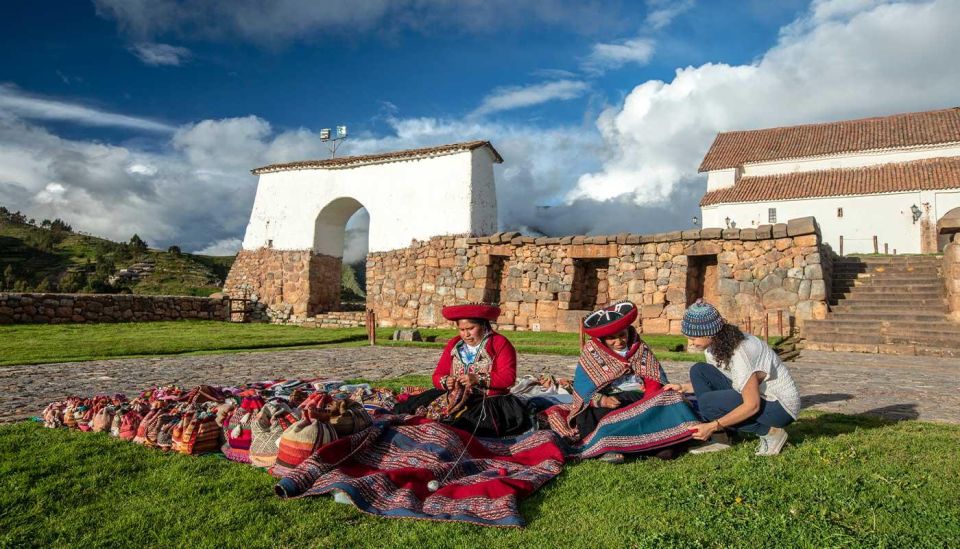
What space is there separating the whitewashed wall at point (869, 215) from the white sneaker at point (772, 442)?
26780 mm

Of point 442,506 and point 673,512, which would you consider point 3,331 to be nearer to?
point 442,506

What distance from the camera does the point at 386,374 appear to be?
812 cm

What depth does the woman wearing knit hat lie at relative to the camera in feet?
13.0

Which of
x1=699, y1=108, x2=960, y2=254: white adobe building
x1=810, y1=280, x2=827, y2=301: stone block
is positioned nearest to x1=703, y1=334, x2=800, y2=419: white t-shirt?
x1=810, y1=280, x2=827, y2=301: stone block

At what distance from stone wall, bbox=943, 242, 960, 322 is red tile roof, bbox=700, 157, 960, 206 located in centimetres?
1896

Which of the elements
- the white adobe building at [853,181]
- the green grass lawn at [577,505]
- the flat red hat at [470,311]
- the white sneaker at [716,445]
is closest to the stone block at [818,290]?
the green grass lawn at [577,505]

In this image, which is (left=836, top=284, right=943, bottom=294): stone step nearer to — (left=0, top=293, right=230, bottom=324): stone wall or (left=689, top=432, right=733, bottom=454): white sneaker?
(left=689, top=432, right=733, bottom=454): white sneaker

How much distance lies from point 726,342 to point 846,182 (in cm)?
3012

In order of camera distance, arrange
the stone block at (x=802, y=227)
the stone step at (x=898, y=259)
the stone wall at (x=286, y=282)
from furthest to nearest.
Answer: the stone wall at (x=286, y=282)
the stone step at (x=898, y=259)
the stone block at (x=802, y=227)

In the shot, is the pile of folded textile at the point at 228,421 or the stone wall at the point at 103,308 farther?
the stone wall at the point at 103,308

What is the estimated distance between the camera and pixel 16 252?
2756cm

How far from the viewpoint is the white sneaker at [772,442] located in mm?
3924

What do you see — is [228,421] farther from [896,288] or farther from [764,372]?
[896,288]

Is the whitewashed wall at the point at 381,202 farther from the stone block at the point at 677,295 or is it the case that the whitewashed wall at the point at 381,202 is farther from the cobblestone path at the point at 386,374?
the cobblestone path at the point at 386,374
